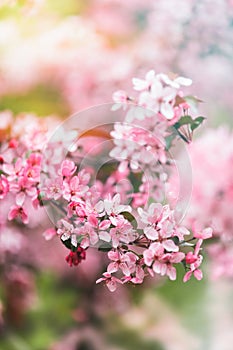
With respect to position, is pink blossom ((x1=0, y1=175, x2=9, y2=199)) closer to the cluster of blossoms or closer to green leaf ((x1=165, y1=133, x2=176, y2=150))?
the cluster of blossoms

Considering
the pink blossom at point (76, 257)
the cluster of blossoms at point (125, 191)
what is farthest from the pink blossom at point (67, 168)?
the pink blossom at point (76, 257)

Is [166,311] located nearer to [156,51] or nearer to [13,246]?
[13,246]

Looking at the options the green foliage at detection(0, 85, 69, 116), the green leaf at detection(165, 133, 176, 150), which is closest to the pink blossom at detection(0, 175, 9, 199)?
the green foliage at detection(0, 85, 69, 116)

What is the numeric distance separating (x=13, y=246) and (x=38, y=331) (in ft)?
0.45

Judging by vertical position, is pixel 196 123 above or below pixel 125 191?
above

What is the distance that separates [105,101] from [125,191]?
0.14 meters

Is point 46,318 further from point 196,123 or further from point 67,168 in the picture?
point 196,123

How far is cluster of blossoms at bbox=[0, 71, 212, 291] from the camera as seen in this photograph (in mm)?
844

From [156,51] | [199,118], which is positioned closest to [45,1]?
[156,51]

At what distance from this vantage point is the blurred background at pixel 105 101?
0.88 m

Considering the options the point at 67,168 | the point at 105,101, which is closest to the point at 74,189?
the point at 67,168

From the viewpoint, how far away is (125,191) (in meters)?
0.88

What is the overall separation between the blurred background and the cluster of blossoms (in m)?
0.03

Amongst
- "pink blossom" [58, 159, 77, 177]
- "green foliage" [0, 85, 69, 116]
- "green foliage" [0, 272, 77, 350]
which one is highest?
"green foliage" [0, 85, 69, 116]
